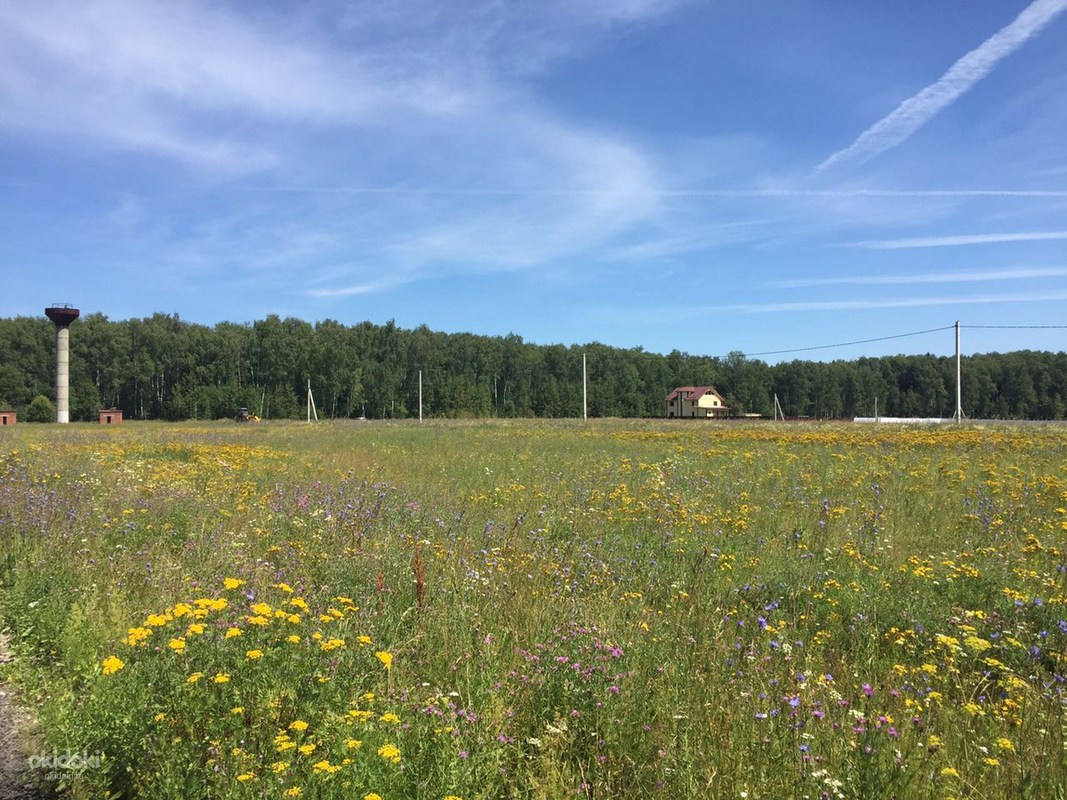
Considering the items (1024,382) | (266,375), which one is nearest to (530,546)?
(266,375)

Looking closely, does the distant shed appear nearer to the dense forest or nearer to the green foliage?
the green foliage

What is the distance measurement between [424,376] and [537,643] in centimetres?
9151

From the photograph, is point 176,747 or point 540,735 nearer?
point 176,747

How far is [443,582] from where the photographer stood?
486 cm

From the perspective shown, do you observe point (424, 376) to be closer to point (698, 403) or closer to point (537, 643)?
point (698, 403)

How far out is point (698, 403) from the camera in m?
90.4

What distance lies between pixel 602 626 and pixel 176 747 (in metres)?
2.39

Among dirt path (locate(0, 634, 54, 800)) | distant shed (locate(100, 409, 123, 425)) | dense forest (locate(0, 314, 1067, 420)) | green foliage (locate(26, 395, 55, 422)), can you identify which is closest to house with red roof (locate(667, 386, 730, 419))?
dense forest (locate(0, 314, 1067, 420))

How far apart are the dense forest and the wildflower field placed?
66685 millimetres

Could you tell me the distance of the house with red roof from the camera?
9025 cm

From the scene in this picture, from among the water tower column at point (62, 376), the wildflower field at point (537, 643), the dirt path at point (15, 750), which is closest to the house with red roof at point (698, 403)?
the water tower column at point (62, 376)

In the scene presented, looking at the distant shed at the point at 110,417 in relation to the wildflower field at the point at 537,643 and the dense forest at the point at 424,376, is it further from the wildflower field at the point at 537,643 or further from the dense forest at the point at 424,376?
the wildflower field at the point at 537,643

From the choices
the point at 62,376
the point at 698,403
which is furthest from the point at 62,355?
the point at 698,403

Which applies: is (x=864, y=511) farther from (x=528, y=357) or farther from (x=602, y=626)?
(x=528, y=357)
